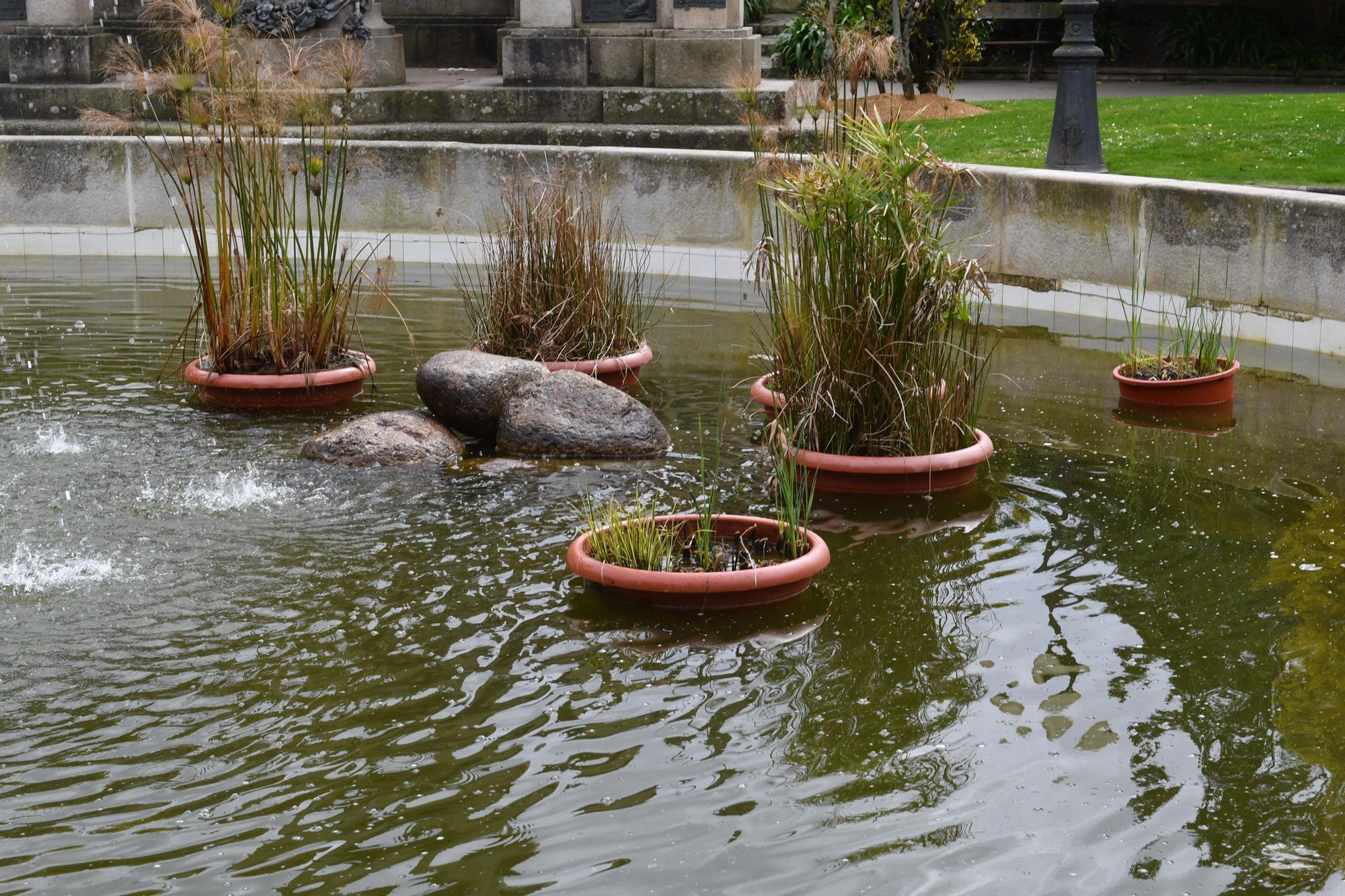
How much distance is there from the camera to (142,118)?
497 inches

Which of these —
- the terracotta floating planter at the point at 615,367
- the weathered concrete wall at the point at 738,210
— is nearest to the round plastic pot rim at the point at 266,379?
the terracotta floating planter at the point at 615,367

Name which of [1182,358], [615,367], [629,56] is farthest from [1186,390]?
[629,56]

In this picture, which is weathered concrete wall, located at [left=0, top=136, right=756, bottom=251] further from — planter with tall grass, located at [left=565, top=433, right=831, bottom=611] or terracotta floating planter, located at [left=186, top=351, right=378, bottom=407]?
planter with tall grass, located at [left=565, top=433, right=831, bottom=611]

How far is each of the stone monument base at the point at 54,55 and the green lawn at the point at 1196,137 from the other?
7190 mm

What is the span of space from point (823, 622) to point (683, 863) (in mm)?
1493

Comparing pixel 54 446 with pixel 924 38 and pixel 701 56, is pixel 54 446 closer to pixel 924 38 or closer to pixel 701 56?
pixel 701 56

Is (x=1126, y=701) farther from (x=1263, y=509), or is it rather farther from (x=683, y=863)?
(x=1263, y=509)

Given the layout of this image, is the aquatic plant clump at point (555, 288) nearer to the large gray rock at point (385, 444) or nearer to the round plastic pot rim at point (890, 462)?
the large gray rock at point (385, 444)

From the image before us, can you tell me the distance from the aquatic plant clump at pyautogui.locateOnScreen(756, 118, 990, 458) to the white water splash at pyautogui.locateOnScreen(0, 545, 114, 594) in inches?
97.7

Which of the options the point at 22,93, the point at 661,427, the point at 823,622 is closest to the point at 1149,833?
the point at 823,622

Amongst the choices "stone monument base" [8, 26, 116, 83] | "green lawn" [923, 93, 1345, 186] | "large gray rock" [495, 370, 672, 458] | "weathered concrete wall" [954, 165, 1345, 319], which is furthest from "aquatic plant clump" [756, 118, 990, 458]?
"stone monument base" [8, 26, 116, 83]

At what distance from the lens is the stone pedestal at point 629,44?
13.3 m

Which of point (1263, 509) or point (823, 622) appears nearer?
point (823, 622)

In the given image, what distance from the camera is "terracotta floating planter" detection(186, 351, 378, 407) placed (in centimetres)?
753
